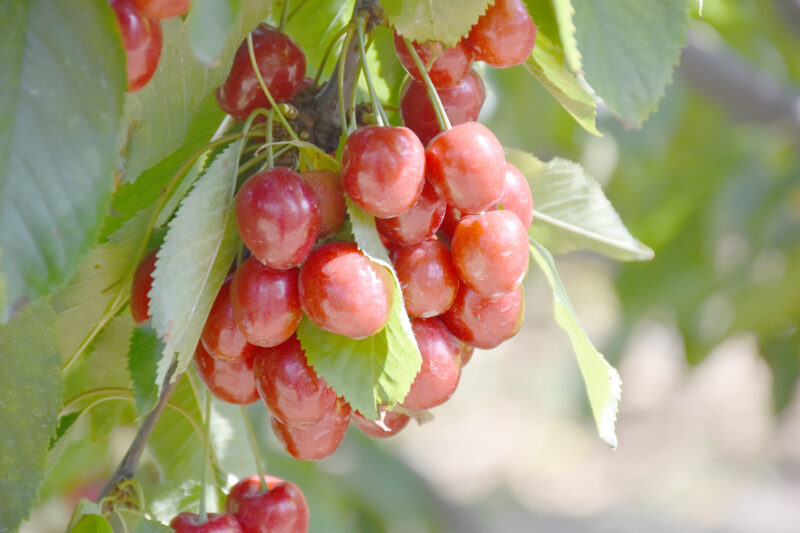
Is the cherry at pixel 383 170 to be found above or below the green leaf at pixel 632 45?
below

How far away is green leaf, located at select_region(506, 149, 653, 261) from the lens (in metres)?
0.98

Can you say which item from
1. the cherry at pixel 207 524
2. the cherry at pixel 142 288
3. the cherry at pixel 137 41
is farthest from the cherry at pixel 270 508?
the cherry at pixel 137 41

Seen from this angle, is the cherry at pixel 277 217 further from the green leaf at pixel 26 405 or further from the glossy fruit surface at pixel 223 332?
the green leaf at pixel 26 405

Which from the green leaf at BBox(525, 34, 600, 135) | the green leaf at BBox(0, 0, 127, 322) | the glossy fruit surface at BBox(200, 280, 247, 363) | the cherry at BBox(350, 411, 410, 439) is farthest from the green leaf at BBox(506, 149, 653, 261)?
the green leaf at BBox(0, 0, 127, 322)

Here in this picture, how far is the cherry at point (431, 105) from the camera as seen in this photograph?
81cm

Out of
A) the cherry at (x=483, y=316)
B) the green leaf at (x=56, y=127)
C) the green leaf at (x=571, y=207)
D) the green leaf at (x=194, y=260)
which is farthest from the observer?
the green leaf at (x=571, y=207)

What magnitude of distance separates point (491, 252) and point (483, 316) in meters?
0.08

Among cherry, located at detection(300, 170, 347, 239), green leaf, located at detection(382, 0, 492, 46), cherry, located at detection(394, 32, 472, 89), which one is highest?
green leaf, located at detection(382, 0, 492, 46)

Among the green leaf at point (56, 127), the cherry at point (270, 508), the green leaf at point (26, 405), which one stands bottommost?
the cherry at point (270, 508)

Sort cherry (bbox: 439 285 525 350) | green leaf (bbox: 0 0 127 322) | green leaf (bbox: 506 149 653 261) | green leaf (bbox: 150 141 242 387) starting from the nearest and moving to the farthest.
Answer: green leaf (bbox: 0 0 127 322), green leaf (bbox: 150 141 242 387), cherry (bbox: 439 285 525 350), green leaf (bbox: 506 149 653 261)

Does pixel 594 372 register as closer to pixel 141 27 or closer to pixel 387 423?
pixel 387 423

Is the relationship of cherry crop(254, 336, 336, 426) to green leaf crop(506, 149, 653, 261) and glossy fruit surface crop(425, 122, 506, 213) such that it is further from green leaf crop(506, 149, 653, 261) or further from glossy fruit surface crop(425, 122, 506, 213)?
green leaf crop(506, 149, 653, 261)

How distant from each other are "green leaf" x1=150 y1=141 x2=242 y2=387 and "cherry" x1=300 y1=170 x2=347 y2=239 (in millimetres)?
69

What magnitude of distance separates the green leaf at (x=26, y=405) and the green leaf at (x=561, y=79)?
1.63 feet
